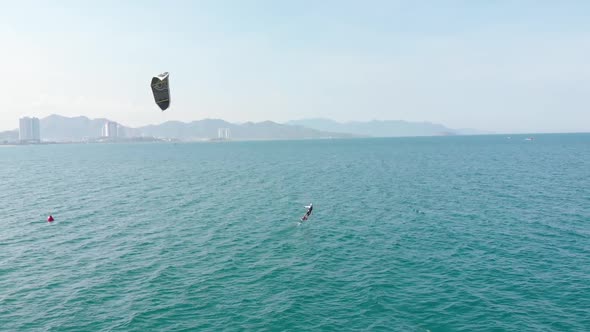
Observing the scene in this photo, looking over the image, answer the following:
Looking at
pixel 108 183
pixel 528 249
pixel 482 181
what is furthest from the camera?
pixel 108 183

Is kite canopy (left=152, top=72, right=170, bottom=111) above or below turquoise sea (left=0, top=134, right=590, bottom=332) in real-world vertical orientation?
above

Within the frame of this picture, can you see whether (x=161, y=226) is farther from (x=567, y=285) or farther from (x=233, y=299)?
(x=567, y=285)

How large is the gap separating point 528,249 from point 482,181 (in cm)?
6051

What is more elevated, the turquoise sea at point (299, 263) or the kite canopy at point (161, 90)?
the kite canopy at point (161, 90)

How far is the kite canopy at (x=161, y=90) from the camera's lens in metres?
22.9

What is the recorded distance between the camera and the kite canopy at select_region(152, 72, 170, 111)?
2289 cm

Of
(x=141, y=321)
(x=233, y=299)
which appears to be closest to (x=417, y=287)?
(x=233, y=299)

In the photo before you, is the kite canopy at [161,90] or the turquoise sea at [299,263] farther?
the turquoise sea at [299,263]

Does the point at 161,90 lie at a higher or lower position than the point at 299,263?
higher

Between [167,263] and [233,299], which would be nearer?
[233,299]

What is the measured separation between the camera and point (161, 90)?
2327 centimetres

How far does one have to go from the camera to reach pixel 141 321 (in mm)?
29344

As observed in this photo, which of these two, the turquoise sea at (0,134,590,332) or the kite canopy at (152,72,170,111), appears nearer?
the kite canopy at (152,72,170,111)

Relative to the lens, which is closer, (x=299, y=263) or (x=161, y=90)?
(x=161, y=90)
